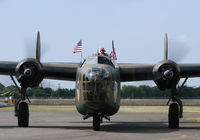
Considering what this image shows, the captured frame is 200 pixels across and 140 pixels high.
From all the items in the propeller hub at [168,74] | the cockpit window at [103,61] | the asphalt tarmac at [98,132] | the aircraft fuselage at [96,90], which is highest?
the cockpit window at [103,61]

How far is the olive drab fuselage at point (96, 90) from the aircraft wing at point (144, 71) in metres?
3.15

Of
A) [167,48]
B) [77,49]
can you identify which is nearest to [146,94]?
[77,49]

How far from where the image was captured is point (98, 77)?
15305mm

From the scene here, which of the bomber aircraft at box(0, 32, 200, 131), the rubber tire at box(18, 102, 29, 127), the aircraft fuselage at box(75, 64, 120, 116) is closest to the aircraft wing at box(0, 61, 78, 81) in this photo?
the bomber aircraft at box(0, 32, 200, 131)

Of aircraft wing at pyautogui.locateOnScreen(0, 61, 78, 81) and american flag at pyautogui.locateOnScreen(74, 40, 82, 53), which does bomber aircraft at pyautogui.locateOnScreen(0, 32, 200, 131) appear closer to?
aircraft wing at pyautogui.locateOnScreen(0, 61, 78, 81)

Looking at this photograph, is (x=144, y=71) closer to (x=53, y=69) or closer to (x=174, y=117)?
(x=174, y=117)

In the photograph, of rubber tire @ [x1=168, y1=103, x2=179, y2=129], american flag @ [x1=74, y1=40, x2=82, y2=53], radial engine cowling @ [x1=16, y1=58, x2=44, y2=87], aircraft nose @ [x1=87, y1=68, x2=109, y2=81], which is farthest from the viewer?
american flag @ [x1=74, y1=40, x2=82, y2=53]

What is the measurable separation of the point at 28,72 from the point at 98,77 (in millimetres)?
4430

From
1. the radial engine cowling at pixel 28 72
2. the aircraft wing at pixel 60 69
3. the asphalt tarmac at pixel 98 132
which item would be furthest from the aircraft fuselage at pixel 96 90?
the aircraft wing at pixel 60 69

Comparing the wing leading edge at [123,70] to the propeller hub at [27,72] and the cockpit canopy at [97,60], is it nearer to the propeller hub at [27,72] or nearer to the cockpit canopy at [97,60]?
the propeller hub at [27,72]

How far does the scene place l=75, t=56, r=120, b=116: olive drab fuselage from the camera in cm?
1531

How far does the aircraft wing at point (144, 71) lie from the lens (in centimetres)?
1931

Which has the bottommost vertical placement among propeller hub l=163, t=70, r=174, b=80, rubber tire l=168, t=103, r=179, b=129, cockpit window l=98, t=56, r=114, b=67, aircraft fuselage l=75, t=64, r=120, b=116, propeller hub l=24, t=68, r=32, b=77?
rubber tire l=168, t=103, r=179, b=129

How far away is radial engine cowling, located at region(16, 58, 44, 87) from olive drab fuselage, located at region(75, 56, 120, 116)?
2924mm
